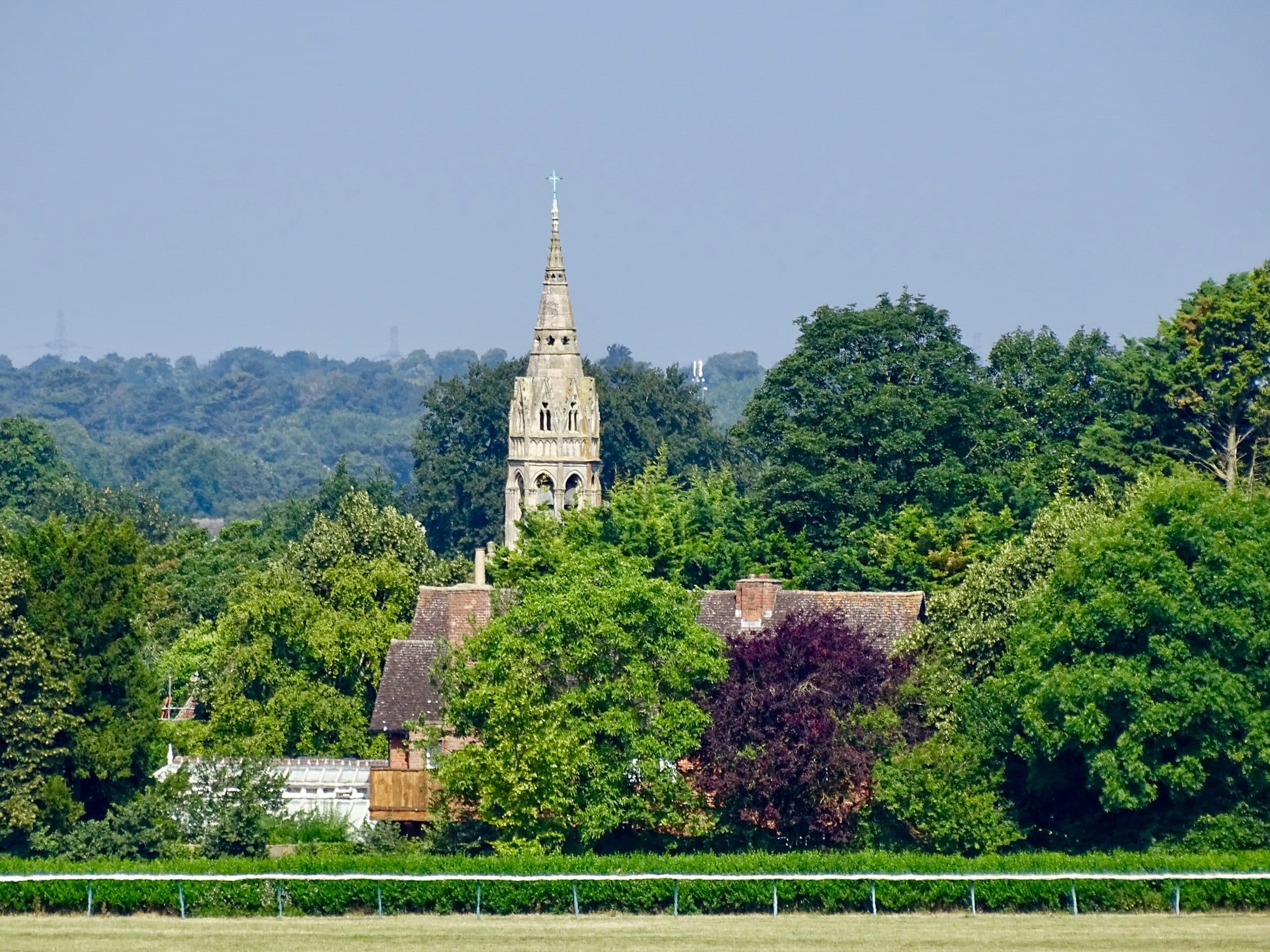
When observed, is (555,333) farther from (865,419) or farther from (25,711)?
(25,711)

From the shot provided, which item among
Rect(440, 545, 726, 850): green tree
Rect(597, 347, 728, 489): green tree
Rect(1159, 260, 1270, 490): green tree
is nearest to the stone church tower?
Rect(1159, 260, 1270, 490): green tree

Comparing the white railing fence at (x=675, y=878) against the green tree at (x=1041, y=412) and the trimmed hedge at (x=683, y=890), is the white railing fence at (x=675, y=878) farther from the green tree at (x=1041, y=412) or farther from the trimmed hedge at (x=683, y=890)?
the green tree at (x=1041, y=412)

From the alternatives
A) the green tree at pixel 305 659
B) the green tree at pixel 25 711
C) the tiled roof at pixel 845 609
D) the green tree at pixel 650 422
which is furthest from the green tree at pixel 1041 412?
the green tree at pixel 650 422

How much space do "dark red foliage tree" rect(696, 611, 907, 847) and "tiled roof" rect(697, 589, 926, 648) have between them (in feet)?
17.7

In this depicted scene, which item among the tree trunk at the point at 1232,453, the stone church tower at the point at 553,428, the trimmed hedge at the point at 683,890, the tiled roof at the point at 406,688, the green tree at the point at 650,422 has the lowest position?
the trimmed hedge at the point at 683,890

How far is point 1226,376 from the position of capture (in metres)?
75.2

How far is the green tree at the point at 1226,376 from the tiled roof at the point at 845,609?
16757 mm

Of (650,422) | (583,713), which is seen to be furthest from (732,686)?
(650,422)

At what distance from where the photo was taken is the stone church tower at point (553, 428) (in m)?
87.1

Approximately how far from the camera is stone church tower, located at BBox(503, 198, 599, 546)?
286 feet

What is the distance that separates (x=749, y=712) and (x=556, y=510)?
3401 cm

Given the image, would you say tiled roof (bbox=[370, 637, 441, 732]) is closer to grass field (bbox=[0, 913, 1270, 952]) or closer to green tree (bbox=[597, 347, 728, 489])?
grass field (bbox=[0, 913, 1270, 952])

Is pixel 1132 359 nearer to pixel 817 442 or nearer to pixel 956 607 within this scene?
pixel 817 442

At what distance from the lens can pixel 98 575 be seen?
56.8 metres
